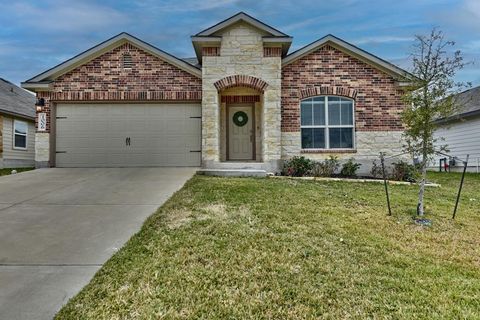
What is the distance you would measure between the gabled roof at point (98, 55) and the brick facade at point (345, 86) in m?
3.50

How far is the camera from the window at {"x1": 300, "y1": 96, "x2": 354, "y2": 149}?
12.6 meters

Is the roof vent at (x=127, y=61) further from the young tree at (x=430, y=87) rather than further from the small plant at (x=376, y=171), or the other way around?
the young tree at (x=430, y=87)

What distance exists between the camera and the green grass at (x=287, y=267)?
3.05 metres

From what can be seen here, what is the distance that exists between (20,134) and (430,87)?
18739mm

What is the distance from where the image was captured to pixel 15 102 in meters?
18.3

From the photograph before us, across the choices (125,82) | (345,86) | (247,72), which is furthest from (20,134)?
(345,86)

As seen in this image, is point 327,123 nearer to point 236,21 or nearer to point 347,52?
point 347,52

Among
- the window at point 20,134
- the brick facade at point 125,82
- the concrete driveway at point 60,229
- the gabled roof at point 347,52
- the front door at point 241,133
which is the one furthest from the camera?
the window at point 20,134

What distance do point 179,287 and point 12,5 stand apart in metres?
12.9

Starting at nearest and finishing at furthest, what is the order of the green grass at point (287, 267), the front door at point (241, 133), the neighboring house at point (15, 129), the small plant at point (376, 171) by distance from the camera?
the green grass at point (287, 267) < the small plant at point (376, 171) < the front door at point (241, 133) < the neighboring house at point (15, 129)

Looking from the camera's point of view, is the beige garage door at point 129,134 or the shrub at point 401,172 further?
the beige garage door at point 129,134

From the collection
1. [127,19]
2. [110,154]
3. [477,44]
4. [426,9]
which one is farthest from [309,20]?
[110,154]

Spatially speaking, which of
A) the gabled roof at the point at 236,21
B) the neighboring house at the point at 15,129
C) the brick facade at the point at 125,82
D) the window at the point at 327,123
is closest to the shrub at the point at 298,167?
the window at the point at 327,123

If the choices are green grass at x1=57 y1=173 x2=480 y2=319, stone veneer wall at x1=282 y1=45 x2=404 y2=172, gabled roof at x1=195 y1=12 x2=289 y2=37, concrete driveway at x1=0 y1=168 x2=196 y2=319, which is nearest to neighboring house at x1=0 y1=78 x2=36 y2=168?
concrete driveway at x1=0 y1=168 x2=196 y2=319
